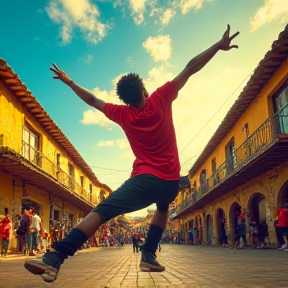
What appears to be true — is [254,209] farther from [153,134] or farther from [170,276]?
[153,134]

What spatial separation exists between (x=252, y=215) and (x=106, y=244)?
15.6m

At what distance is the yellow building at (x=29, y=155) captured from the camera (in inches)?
523

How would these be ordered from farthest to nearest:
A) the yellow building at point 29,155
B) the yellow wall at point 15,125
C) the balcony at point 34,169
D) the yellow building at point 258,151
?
the yellow wall at point 15,125 → the yellow building at point 29,155 → the yellow building at point 258,151 → the balcony at point 34,169

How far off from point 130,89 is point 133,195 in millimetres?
906

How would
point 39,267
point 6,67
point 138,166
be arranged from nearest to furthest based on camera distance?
point 39,267, point 138,166, point 6,67

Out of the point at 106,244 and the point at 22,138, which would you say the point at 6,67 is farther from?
the point at 106,244

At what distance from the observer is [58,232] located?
18.5 m


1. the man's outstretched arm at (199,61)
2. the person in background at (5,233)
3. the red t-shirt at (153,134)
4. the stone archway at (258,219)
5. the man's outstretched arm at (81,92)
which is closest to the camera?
the red t-shirt at (153,134)

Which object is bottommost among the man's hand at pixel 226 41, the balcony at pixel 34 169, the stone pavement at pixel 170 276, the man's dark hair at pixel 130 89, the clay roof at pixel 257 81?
the stone pavement at pixel 170 276

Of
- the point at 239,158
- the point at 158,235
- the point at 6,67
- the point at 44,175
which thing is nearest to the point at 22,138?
the point at 44,175

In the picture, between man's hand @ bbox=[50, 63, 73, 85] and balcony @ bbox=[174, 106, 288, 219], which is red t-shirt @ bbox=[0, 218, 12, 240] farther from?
man's hand @ bbox=[50, 63, 73, 85]

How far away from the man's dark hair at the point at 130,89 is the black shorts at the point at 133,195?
2.23 feet

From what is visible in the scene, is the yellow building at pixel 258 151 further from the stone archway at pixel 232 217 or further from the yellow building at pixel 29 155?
the yellow building at pixel 29 155

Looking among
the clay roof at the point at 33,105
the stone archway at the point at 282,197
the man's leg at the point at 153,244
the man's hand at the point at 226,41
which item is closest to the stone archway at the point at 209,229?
the clay roof at the point at 33,105
